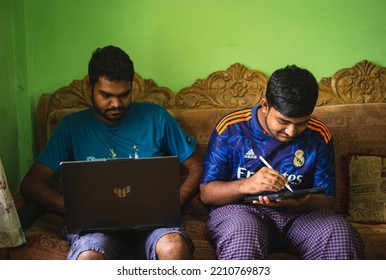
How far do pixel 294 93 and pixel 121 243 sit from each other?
741 mm

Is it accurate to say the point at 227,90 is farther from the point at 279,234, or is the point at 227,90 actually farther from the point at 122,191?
the point at 122,191

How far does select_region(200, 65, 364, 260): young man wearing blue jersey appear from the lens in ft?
4.86

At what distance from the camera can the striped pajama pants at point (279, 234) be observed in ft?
4.77

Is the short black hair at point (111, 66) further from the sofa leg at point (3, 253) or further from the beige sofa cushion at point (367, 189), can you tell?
the beige sofa cushion at point (367, 189)

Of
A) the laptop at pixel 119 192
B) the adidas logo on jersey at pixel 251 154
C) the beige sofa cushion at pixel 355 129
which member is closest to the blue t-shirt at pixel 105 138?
the adidas logo on jersey at pixel 251 154

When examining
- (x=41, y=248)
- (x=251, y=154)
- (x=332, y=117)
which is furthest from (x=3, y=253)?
(x=332, y=117)

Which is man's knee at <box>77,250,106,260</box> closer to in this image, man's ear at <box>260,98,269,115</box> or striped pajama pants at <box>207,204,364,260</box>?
striped pajama pants at <box>207,204,364,260</box>

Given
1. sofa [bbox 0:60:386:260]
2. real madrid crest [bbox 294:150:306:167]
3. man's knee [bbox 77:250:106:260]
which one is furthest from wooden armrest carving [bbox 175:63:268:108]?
man's knee [bbox 77:250:106:260]

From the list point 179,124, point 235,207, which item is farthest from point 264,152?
point 179,124

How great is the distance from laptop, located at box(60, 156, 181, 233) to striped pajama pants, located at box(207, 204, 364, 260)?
20 cm

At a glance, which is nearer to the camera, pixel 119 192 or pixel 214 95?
pixel 119 192

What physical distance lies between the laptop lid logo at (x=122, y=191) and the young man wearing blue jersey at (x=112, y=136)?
0.24 m

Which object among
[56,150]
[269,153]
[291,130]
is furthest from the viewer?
[56,150]

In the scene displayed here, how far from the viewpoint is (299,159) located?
5.38 ft
